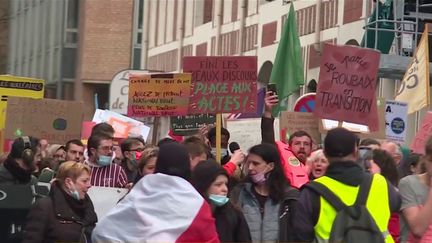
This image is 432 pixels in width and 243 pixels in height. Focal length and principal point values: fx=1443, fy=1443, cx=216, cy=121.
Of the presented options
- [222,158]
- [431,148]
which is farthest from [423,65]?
[431,148]

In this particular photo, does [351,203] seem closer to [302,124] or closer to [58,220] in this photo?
[58,220]

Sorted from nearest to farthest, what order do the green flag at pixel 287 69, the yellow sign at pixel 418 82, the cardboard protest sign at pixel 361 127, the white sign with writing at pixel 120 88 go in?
1. the cardboard protest sign at pixel 361 127
2. the yellow sign at pixel 418 82
3. the green flag at pixel 287 69
4. the white sign with writing at pixel 120 88

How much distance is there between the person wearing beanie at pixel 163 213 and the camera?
25.6 ft

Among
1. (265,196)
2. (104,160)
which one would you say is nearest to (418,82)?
(104,160)

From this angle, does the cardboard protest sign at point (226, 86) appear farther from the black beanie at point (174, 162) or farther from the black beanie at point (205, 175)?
the black beanie at point (174, 162)

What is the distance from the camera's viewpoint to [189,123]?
61.3ft

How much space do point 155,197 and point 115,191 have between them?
3439 millimetres

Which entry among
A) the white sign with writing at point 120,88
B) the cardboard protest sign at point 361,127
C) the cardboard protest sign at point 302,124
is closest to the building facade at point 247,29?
the white sign with writing at point 120,88

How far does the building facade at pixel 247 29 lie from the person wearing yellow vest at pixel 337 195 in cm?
1803

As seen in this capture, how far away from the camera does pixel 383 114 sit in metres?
17.1

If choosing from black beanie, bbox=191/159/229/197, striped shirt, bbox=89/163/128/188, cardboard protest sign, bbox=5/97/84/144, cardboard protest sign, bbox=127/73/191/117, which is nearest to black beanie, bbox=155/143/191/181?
black beanie, bbox=191/159/229/197

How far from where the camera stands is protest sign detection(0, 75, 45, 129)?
2114 centimetres

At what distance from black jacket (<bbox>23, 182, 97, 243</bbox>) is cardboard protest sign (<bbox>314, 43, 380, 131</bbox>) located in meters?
4.09

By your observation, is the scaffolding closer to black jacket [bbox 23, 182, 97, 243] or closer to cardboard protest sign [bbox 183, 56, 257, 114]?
cardboard protest sign [bbox 183, 56, 257, 114]
